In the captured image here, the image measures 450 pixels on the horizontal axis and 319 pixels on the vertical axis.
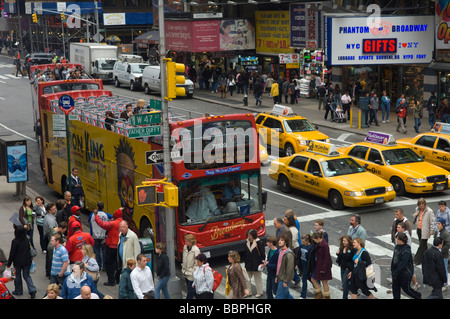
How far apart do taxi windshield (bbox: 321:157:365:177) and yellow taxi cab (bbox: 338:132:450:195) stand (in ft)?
4.07

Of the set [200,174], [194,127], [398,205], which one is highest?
[194,127]

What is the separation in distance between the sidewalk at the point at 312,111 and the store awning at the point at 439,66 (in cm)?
286

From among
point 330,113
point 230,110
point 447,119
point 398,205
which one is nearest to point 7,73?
point 230,110

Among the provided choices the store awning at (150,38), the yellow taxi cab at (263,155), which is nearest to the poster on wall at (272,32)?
the store awning at (150,38)

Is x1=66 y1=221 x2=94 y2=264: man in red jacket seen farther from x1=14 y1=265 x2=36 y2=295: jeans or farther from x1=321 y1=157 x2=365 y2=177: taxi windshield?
x1=321 y1=157 x2=365 y2=177: taxi windshield

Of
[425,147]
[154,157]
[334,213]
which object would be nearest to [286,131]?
[425,147]

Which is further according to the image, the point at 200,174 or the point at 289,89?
the point at 289,89

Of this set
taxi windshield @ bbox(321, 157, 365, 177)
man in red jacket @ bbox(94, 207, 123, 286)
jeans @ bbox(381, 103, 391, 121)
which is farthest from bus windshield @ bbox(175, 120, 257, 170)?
jeans @ bbox(381, 103, 391, 121)

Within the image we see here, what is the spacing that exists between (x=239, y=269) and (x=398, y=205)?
9747 mm

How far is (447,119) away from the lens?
105ft

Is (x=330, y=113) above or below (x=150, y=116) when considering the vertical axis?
below

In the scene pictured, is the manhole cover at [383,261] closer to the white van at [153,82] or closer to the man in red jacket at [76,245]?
the man in red jacket at [76,245]

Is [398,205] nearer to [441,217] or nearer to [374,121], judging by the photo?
[441,217]

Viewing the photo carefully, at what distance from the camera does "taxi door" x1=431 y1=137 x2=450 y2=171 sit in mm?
24047
